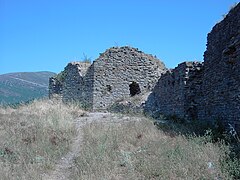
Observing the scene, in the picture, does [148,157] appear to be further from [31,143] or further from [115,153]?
[31,143]

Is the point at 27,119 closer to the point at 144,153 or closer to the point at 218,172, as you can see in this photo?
the point at 144,153

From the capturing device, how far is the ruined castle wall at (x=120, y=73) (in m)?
17.8

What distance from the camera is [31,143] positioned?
888 cm

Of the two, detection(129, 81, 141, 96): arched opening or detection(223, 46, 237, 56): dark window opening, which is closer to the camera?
detection(223, 46, 237, 56): dark window opening

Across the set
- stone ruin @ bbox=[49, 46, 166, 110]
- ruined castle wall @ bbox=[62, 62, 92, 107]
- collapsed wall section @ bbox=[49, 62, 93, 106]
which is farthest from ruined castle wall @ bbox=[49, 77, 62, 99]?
stone ruin @ bbox=[49, 46, 166, 110]

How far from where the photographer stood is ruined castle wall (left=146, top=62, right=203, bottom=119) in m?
11.9

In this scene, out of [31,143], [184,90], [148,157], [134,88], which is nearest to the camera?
[148,157]

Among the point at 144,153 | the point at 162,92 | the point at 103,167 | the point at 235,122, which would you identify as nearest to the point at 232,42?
the point at 235,122

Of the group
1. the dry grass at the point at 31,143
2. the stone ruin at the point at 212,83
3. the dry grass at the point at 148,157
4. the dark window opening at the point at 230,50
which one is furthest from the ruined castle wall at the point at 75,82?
the dark window opening at the point at 230,50

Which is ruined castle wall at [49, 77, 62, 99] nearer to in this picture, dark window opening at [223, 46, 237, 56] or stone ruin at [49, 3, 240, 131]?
stone ruin at [49, 3, 240, 131]

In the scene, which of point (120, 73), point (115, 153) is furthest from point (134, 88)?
point (115, 153)

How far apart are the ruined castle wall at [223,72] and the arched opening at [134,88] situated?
7.44 metres

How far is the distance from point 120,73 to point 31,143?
9.82m

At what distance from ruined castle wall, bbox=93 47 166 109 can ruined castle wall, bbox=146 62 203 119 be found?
167 inches
